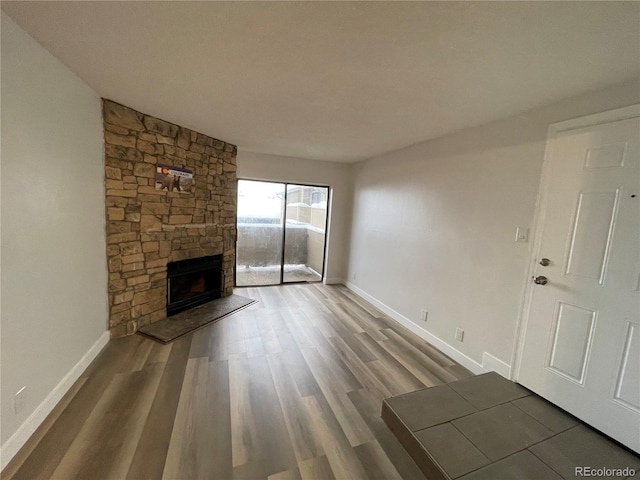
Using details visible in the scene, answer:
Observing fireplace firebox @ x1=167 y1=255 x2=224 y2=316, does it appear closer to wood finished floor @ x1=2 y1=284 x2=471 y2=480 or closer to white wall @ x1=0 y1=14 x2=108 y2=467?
wood finished floor @ x1=2 y1=284 x2=471 y2=480

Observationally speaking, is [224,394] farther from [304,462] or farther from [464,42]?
[464,42]

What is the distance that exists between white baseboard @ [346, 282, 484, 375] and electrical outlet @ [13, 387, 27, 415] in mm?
3410

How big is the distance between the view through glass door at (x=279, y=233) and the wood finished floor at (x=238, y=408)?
6.10 ft

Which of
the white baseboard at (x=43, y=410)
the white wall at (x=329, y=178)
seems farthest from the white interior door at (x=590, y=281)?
the white baseboard at (x=43, y=410)

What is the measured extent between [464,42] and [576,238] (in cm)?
158

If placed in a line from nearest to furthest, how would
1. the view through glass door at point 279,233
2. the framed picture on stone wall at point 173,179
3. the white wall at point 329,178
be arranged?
the framed picture on stone wall at point 173,179 < the white wall at point 329,178 < the view through glass door at point 279,233

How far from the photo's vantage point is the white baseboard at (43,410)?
1.38m

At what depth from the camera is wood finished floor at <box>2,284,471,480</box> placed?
1.44 m

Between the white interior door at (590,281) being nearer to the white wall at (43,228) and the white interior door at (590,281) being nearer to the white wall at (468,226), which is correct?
the white wall at (468,226)

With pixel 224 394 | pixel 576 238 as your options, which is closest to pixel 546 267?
pixel 576 238

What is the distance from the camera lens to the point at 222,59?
1.61 metres

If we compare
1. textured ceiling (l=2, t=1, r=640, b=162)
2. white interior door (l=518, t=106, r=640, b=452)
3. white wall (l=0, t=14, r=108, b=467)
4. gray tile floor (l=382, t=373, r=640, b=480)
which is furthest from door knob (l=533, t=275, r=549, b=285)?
white wall (l=0, t=14, r=108, b=467)

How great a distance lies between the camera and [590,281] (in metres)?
1.76

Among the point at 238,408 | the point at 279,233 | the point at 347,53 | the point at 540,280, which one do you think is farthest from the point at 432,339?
the point at 279,233
